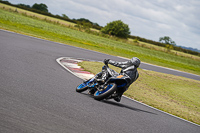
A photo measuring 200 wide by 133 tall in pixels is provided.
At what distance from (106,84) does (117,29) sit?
77241 millimetres

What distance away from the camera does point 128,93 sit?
1084cm

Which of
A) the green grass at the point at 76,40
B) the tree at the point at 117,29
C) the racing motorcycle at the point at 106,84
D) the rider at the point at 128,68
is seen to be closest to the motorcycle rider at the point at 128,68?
the rider at the point at 128,68

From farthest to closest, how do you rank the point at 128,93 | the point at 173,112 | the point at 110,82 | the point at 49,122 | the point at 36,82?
the point at 128,93 → the point at 173,112 → the point at 36,82 → the point at 110,82 → the point at 49,122

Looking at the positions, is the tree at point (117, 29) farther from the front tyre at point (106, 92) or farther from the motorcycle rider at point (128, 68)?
the front tyre at point (106, 92)

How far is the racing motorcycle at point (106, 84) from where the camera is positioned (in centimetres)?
719

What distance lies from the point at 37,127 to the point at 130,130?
7.13 ft

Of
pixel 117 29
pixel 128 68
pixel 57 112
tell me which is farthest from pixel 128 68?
pixel 117 29

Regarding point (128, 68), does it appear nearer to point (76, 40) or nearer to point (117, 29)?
point (76, 40)

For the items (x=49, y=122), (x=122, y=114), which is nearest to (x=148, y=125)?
(x=122, y=114)

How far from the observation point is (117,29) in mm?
83562

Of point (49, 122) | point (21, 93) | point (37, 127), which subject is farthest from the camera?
point (21, 93)

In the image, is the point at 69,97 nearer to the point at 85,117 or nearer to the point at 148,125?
the point at 85,117

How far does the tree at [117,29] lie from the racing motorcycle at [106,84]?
248 ft

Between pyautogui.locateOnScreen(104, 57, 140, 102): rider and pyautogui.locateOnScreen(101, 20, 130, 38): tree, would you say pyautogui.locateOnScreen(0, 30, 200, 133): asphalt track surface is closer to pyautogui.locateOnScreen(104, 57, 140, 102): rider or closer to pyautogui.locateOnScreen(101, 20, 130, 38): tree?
pyautogui.locateOnScreen(104, 57, 140, 102): rider
